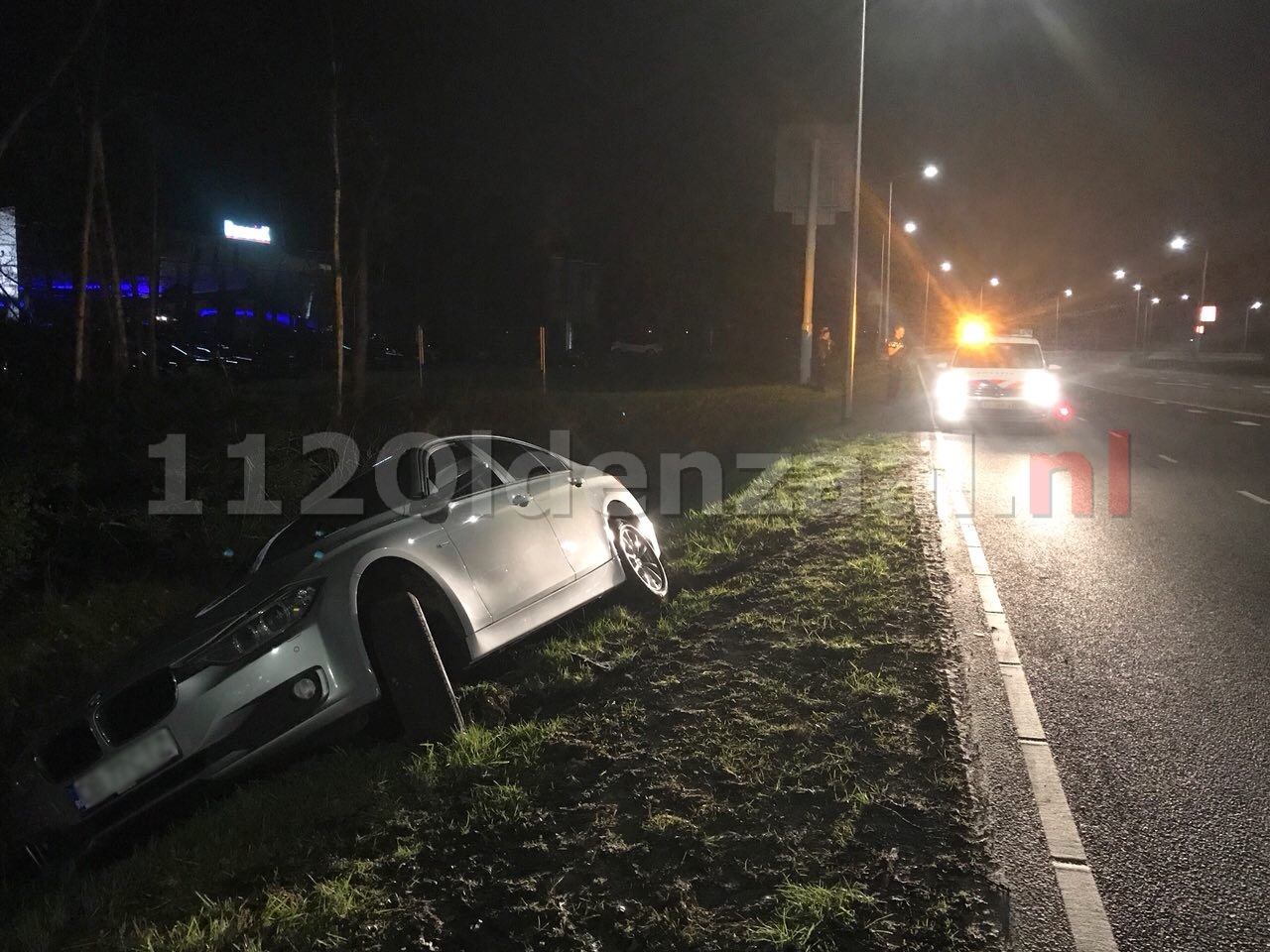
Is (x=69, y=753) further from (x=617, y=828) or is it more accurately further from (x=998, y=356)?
(x=998, y=356)

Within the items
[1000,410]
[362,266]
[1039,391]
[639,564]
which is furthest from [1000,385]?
[639,564]

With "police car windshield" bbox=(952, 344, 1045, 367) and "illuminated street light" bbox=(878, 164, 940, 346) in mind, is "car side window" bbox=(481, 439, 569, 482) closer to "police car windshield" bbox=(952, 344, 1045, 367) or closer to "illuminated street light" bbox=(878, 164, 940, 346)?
"police car windshield" bbox=(952, 344, 1045, 367)

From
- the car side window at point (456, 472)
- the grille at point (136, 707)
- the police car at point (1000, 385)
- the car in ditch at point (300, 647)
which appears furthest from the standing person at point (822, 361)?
the grille at point (136, 707)

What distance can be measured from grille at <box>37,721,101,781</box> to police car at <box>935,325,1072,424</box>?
1793cm

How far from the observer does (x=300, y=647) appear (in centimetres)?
444

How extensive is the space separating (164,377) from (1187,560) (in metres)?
10.1

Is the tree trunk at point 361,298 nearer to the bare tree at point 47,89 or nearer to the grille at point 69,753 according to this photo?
the bare tree at point 47,89

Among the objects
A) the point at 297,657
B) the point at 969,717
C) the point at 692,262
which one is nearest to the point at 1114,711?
the point at 969,717

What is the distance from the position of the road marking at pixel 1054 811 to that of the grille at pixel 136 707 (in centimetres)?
356

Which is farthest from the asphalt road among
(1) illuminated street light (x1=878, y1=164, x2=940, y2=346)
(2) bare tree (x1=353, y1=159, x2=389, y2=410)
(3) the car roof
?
(1) illuminated street light (x1=878, y1=164, x2=940, y2=346)

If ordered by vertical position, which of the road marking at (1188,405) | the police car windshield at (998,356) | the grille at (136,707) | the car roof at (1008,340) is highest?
the car roof at (1008,340)

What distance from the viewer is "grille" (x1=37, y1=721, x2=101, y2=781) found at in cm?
443

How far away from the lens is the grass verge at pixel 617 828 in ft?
10.5

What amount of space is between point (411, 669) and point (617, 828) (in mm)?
1378
